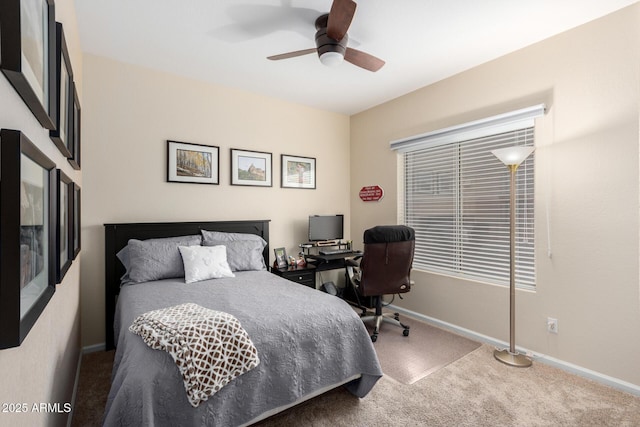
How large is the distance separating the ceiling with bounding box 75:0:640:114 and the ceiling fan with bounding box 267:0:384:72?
175mm

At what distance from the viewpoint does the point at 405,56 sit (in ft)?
9.81

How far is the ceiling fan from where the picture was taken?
1975 millimetres

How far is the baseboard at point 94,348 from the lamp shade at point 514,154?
400 cm

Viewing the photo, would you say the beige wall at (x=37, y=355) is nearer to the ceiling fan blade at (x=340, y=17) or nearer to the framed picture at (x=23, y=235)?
the framed picture at (x=23, y=235)

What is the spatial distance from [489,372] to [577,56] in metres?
2.65

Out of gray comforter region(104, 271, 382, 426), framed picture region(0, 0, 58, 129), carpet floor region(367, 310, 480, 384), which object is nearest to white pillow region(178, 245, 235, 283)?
gray comforter region(104, 271, 382, 426)

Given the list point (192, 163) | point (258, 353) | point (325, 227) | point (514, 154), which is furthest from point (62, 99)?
point (325, 227)

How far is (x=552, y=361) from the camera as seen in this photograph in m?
2.70

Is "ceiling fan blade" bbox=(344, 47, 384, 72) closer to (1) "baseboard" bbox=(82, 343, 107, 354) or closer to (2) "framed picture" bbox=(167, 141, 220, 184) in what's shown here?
(2) "framed picture" bbox=(167, 141, 220, 184)

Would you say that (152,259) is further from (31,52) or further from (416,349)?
(416,349)

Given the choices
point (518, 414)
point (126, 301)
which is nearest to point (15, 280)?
point (126, 301)

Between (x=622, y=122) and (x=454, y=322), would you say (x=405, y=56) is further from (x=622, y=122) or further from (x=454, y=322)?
(x=454, y=322)

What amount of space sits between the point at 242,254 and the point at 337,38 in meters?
2.19

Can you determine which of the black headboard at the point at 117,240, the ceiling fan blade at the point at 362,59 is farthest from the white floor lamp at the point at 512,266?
the black headboard at the point at 117,240
